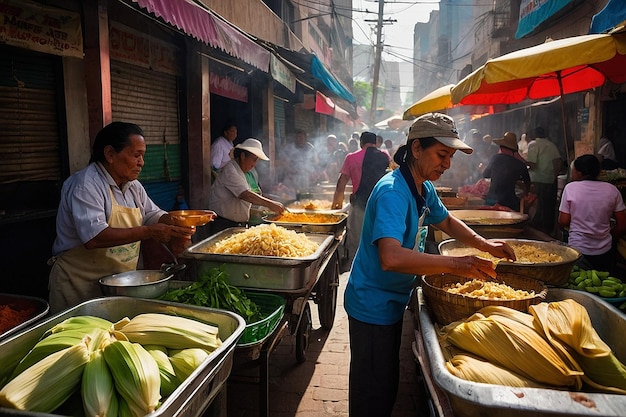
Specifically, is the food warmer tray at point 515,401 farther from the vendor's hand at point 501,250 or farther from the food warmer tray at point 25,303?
the food warmer tray at point 25,303

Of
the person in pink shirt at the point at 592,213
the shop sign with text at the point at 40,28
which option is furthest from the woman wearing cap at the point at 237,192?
the person in pink shirt at the point at 592,213

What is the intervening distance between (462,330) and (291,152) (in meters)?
10.5

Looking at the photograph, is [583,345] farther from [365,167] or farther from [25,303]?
[365,167]

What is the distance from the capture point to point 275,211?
5.55 metres

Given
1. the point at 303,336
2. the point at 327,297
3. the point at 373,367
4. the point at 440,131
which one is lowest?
the point at 303,336

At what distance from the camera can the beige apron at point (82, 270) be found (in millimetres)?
2975

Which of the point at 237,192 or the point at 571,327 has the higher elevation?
the point at 237,192

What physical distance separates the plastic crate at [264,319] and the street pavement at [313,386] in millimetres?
507

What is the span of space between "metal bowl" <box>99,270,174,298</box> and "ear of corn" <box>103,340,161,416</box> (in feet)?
3.04

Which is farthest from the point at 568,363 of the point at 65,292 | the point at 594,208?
the point at 594,208

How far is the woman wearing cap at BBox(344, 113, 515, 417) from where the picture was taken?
2.42 m

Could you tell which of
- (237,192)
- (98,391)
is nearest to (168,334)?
(98,391)

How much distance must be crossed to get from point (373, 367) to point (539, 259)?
1544 mm

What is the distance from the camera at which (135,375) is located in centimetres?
167
